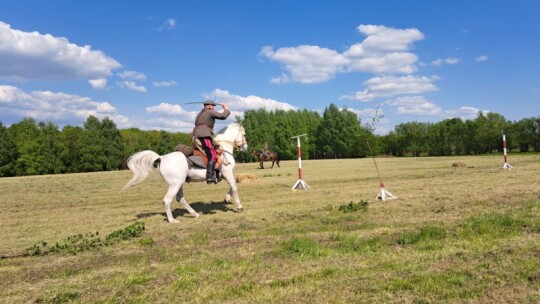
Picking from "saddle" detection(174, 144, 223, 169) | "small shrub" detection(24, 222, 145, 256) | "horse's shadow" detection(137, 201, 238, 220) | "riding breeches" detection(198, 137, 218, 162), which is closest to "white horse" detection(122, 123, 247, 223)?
"saddle" detection(174, 144, 223, 169)

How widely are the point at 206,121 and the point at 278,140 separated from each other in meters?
83.9

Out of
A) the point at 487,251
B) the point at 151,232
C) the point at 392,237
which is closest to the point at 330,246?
the point at 392,237

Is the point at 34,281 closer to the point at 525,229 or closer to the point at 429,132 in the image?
the point at 525,229

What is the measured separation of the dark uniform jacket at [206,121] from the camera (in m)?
11.1

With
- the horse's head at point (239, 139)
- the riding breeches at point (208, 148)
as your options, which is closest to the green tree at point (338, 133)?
the horse's head at point (239, 139)

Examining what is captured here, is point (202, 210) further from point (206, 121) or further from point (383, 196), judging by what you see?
point (383, 196)

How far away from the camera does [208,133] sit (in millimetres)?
11117

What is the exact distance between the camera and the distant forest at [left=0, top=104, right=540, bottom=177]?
231ft

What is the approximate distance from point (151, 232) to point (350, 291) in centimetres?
597

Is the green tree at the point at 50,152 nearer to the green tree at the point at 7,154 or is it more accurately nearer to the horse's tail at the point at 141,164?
the green tree at the point at 7,154

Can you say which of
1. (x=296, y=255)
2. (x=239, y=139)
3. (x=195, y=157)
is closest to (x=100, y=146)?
(x=239, y=139)

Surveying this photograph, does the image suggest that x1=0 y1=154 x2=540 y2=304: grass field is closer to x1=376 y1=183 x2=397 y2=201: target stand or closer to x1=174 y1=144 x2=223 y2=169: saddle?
x1=376 y1=183 x2=397 y2=201: target stand

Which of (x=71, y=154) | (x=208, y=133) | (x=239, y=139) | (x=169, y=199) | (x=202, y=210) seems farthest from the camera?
(x=71, y=154)

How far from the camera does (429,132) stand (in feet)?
305
